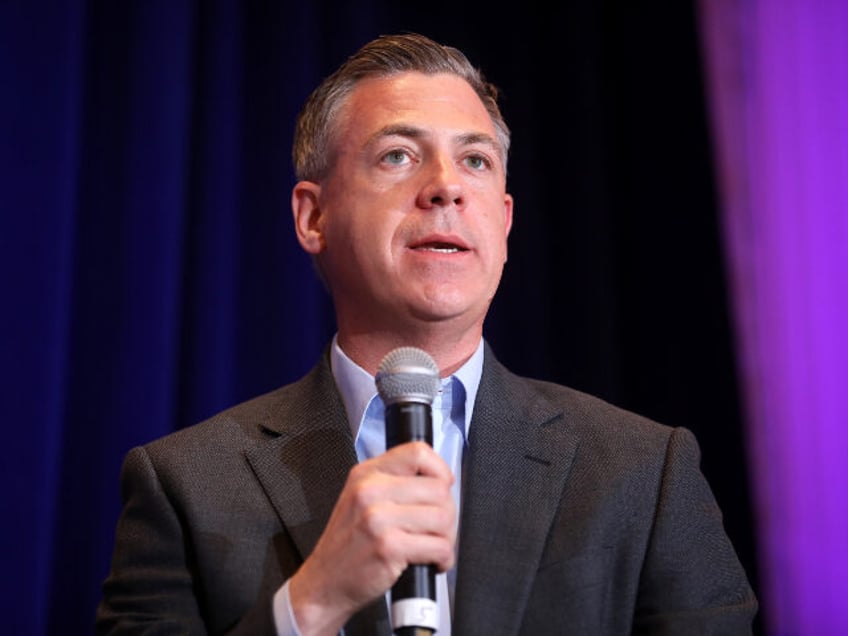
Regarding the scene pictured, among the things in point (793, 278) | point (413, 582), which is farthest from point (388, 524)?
point (793, 278)

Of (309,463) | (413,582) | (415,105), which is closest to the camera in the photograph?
(413,582)

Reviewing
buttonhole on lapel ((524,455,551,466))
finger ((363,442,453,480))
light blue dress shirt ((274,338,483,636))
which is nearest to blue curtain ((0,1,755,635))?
light blue dress shirt ((274,338,483,636))

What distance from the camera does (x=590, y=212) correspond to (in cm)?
345

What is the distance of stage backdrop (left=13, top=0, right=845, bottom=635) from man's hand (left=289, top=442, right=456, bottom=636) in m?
1.35

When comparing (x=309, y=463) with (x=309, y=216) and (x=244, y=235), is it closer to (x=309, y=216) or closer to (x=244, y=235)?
(x=309, y=216)

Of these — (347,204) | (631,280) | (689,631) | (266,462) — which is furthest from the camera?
(631,280)

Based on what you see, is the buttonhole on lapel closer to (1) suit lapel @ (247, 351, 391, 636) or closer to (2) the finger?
(1) suit lapel @ (247, 351, 391, 636)

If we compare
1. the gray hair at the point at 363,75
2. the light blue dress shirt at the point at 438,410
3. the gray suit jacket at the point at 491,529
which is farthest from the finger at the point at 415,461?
the gray hair at the point at 363,75

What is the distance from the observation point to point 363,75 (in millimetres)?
2145

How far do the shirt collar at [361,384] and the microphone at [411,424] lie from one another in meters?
0.50

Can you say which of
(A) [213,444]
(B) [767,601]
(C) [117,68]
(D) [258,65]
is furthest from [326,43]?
(B) [767,601]

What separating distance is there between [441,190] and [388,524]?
0.77 metres

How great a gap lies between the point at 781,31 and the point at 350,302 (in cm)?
179

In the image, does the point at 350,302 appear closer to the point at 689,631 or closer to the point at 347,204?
the point at 347,204
